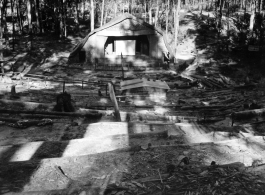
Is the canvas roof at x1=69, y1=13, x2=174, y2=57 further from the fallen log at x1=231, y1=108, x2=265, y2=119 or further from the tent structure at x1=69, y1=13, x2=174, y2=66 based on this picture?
the fallen log at x1=231, y1=108, x2=265, y2=119

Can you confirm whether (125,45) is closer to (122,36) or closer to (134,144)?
(122,36)

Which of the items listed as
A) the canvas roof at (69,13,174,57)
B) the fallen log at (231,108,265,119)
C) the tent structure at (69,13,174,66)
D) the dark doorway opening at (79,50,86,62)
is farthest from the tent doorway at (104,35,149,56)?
the fallen log at (231,108,265,119)

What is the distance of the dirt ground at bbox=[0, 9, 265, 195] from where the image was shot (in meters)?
5.21

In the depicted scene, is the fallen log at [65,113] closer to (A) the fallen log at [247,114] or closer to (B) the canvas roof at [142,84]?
(A) the fallen log at [247,114]

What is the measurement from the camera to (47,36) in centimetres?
4466

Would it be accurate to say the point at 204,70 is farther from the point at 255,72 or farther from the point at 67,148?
the point at 67,148

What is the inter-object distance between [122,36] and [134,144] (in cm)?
2724

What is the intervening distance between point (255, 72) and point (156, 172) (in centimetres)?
2556

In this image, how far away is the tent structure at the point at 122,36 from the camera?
31797 millimetres

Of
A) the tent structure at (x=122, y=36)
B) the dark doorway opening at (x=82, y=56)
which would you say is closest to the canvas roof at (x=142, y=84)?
the tent structure at (x=122, y=36)

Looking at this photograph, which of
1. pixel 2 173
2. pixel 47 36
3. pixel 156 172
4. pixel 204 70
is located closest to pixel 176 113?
pixel 156 172

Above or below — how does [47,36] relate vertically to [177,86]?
above

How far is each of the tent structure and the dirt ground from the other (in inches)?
333

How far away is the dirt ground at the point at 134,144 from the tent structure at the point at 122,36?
333 inches
